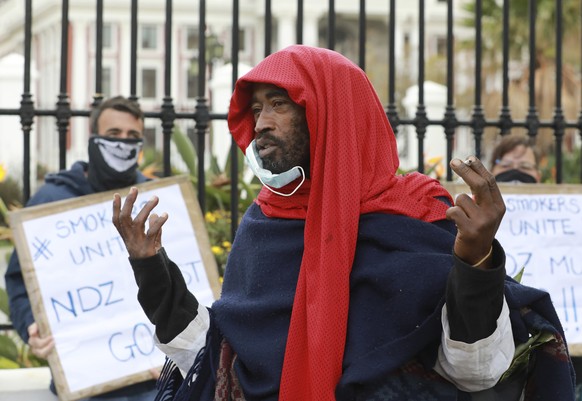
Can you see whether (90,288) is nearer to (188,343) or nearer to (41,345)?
(41,345)

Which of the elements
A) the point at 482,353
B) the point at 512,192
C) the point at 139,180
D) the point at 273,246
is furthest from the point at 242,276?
the point at 512,192

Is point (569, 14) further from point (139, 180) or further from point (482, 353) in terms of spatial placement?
point (482, 353)

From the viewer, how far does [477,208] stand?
205 cm

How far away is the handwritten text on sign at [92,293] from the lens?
379cm

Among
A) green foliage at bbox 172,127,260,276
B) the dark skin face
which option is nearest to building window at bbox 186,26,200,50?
green foliage at bbox 172,127,260,276

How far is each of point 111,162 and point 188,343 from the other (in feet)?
5.03

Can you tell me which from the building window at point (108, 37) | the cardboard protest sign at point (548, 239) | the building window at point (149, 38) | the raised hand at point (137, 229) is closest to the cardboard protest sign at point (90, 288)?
the cardboard protest sign at point (548, 239)

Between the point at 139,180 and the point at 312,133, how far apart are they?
1.84 meters

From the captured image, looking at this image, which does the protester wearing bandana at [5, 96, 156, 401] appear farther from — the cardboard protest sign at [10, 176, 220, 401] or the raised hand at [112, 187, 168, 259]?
the raised hand at [112, 187, 168, 259]

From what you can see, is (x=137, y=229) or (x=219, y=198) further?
(x=219, y=198)

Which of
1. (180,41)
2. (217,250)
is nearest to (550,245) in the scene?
(217,250)

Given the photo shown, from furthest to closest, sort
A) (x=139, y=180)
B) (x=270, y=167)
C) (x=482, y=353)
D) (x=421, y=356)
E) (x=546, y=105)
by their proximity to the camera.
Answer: (x=546, y=105) < (x=139, y=180) < (x=270, y=167) < (x=421, y=356) < (x=482, y=353)

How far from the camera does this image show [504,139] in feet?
15.7

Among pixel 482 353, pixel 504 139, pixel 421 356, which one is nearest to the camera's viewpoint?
pixel 482 353
